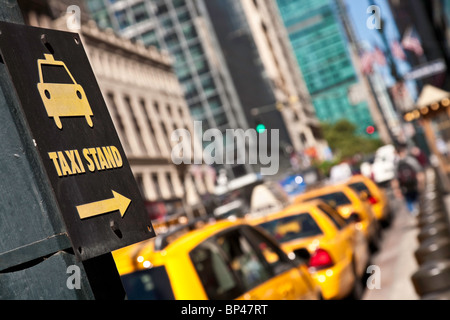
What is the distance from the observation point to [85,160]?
101 inches

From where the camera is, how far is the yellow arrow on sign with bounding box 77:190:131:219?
95.9 inches

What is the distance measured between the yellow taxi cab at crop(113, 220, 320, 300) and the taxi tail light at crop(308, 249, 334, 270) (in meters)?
3.61

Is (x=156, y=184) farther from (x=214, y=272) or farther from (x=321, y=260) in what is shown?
(x=214, y=272)

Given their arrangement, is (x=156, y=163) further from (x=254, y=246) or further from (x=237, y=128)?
(x=254, y=246)

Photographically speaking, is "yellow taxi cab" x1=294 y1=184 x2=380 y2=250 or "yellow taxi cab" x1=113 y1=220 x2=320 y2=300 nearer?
"yellow taxi cab" x1=113 y1=220 x2=320 y2=300

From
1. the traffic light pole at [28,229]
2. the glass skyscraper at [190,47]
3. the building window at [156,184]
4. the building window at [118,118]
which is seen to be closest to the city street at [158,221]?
the traffic light pole at [28,229]

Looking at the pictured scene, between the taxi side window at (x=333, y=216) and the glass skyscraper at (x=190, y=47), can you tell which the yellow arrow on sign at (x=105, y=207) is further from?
the glass skyscraper at (x=190, y=47)

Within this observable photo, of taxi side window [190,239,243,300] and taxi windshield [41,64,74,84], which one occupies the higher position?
taxi windshield [41,64,74,84]

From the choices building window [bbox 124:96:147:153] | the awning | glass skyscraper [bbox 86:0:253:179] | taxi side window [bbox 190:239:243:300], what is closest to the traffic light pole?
taxi side window [bbox 190:239:243:300]

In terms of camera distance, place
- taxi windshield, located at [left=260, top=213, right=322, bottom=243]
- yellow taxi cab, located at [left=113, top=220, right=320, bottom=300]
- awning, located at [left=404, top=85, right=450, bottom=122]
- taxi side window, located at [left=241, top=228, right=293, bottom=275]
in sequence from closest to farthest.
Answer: yellow taxi cab, located at [left=113, top=220, right=320, bottom=300]
taxi side window, located at [left=241, top=228, right=293, bottom=275]
taxi windshield, located at [left=260, top=213, right=322, bottom=243]
awning, located at [left=404, top=85, right=450, bottom=122]

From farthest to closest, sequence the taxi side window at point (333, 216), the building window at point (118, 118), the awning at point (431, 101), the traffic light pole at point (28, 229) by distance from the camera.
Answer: the building window at point (118, 118) → the awning at point (431, 101) → the taxi side window at point (333, 216) → the traffic light pole at point (28, 229)

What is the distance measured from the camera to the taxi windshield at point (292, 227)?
11102 mm

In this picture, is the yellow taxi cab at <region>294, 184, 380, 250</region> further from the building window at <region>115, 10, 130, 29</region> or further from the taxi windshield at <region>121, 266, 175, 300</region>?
the building window at <region>115, 10, 130, 29</region>

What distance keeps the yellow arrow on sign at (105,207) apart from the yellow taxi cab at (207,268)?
2419 millimetres
